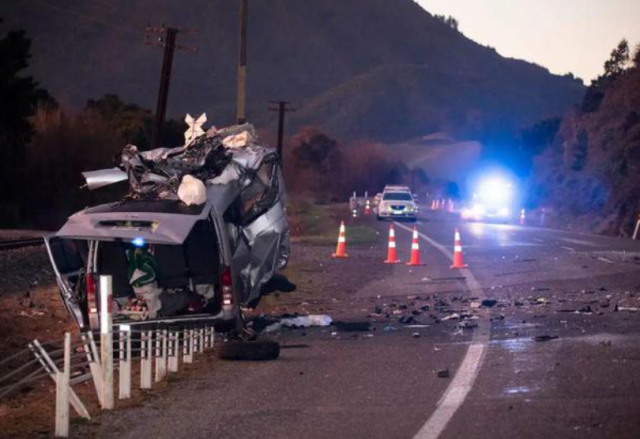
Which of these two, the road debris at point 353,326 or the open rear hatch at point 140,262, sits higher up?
the open rear hatch at point 140,262

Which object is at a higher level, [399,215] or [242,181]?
[242,181]

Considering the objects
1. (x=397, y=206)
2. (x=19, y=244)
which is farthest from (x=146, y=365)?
(x=397, y=206)

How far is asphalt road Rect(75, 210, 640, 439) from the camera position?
31.7 feet

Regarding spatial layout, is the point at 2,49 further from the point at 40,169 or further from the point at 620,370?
the point at 620,370

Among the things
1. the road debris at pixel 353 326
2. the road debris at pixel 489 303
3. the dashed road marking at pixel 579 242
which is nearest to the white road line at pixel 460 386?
the road debris at pixel 353 326

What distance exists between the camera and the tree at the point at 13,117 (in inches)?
2024

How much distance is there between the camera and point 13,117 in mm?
52719

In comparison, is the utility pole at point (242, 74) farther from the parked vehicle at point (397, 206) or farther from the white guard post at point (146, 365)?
the white guard post at point (146, 365)

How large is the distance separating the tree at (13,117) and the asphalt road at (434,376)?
31.6 metres

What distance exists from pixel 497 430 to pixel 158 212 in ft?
18.7

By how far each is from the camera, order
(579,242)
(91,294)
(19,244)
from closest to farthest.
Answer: (91,294) → (19,244) → (579,242)

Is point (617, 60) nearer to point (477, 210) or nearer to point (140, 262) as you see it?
point (477, 210)

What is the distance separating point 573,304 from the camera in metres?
19.3

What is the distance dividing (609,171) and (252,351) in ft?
155
